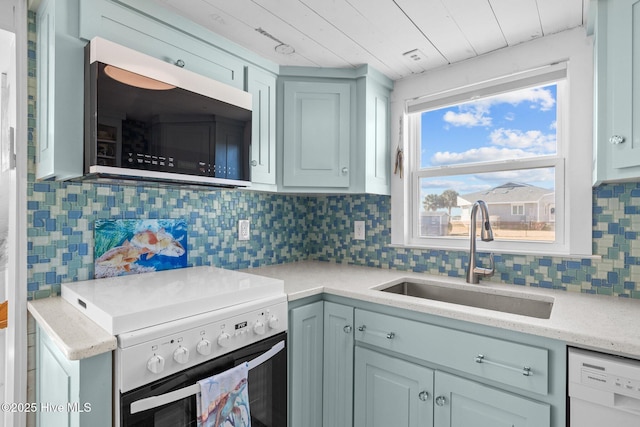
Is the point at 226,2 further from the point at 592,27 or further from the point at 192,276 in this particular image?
the point at 592,27

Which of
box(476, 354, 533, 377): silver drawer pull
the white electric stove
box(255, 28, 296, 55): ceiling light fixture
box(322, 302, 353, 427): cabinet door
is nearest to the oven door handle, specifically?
the white electric stove

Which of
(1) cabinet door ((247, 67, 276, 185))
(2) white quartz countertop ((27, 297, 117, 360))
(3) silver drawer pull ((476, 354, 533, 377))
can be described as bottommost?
(3) silver drawer pull ((476, 354, 533, 377))

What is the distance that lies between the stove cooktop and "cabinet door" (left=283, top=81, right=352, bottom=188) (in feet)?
2.38

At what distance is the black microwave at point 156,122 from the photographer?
1.23m

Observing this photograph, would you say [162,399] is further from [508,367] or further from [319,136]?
[319,136]

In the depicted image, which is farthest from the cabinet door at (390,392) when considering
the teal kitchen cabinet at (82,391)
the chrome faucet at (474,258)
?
the teal kitchen cabinet at (82,391)

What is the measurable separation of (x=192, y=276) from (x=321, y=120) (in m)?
1.13

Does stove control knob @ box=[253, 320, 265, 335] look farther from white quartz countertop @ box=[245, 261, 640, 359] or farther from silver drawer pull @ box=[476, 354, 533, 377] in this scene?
silver drawer pull @ box=[476, 354, 533, 377]

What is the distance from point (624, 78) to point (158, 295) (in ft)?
6.05

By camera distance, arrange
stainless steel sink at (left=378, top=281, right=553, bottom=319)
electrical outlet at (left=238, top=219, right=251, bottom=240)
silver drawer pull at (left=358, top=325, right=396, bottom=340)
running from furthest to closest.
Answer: electrical outlet at (left=238, top=219, right=251, bottom=240) < stainless steel sink at (left=378, top=281, right=553, bottom=319) < silver drawer pull at (left=358, top=325, right=396, bottom=340)

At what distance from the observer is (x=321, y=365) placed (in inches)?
67.9

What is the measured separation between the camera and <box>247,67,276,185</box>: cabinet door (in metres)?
1.87

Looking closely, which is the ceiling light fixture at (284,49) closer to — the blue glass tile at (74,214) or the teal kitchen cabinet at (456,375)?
the blue glass tile at (74,214)

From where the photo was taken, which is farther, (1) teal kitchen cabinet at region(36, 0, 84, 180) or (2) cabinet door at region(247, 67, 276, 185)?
(2) cabinet door at region(247, 67, 276, 185)
